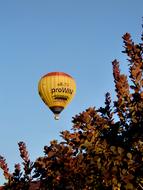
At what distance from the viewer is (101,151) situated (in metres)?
9.62

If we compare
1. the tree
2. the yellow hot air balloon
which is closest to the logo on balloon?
the yellow hot air balloon

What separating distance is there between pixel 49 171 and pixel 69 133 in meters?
1.09

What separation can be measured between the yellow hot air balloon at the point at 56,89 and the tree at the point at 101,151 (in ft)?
106

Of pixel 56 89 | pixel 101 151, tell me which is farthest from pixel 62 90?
pixel 101 151

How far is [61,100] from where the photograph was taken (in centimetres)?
4594

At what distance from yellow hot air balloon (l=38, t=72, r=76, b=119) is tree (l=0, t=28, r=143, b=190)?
3246 centimetres

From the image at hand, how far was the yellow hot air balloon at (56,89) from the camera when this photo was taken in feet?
147

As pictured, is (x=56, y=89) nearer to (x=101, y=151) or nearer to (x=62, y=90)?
(x=62, y=90)

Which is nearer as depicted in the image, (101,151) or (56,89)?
A: (101,151)

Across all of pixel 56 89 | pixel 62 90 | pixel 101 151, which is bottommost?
pixel 101 151

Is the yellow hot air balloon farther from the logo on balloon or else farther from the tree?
the tree

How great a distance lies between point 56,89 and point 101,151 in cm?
3559

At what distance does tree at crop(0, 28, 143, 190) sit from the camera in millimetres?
8586

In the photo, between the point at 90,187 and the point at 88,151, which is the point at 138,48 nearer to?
the point at 88,151
